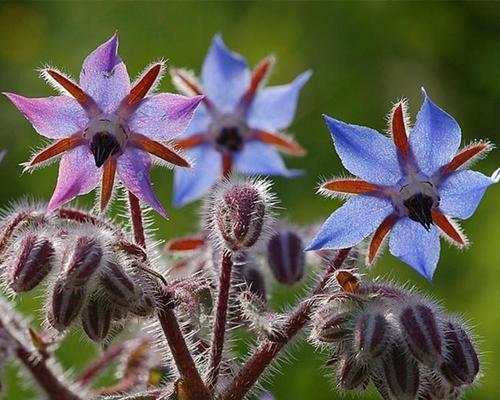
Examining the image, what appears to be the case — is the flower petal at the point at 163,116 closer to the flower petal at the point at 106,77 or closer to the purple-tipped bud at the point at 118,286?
the flower petal at the point at 106,77

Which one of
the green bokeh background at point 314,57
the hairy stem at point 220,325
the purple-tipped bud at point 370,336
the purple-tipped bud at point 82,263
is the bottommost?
the purple-tipped bud at point 370,336

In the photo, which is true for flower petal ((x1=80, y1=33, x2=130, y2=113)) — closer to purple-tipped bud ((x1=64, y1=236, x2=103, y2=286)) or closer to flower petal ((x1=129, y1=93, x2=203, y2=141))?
flower petal ((x1=129, y1=93, x2=203, y2=141))

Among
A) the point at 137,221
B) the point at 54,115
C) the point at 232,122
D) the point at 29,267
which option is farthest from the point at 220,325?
the point at 232,122

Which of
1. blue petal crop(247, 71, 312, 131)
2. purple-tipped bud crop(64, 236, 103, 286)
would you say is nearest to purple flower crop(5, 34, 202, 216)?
purple-tipped bud crop(64, 236, 103, 286)

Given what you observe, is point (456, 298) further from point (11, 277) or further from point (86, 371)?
point (11, 277)

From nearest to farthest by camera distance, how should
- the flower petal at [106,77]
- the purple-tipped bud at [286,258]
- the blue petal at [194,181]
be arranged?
the flower petal at [106,77] → the purple-tipped bud at [286,258] → the blue petal at [194,181]

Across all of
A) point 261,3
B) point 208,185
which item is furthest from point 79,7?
point 208,185

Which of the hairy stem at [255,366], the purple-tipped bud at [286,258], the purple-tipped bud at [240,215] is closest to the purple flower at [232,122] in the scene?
the purple-tipped bud at [286,258]
